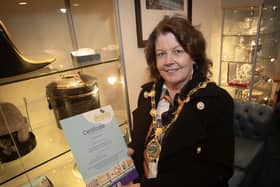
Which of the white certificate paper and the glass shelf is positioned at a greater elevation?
the glass shelf

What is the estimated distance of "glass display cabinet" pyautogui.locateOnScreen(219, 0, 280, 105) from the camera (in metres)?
2.23

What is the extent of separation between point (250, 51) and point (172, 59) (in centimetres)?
204

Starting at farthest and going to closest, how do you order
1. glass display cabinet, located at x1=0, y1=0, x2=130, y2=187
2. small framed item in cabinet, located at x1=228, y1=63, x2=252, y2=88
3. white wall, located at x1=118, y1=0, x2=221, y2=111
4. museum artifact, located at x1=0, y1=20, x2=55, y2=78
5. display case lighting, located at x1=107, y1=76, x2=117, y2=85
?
small framed item in cabinet, located at x1=228, y1=63, x2=252, y2=88 → white wall, located at x1=118, y1=0, x2=221, y2=111 → display case lighting, located at x1=107, y1=76, x2=117, y2=85 → glass display cabinet, located at x1=0, y1=0, x2=130, y2=187 → museum artifact, located at x1=0, y1=20, x2=55, y2=78

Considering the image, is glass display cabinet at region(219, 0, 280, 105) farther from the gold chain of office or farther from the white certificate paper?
Result: the white certificate paper

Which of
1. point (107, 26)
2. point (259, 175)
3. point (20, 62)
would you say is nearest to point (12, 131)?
point (20, 62)

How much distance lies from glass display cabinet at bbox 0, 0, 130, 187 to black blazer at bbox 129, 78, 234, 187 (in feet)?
1.29

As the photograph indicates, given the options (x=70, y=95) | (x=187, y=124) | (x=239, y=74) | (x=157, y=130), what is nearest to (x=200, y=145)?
(x=187, y=124)

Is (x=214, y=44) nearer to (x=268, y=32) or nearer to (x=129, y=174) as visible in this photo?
(x=268, y=32)

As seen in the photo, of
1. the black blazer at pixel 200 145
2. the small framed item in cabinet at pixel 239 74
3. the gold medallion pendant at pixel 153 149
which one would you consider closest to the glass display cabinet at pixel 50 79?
the gold medallion pendant at pixel 153 149

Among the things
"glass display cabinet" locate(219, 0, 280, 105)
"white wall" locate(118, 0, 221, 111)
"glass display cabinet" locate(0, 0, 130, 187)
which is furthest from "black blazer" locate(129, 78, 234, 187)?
"glass display cabinet" locate(219, 0, 280, 105)

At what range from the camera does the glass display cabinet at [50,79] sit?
2.53 ft

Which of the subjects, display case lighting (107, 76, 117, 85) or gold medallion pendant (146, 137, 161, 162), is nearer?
gold medallion pendant (146, 137, 161, 162)

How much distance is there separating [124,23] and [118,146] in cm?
85

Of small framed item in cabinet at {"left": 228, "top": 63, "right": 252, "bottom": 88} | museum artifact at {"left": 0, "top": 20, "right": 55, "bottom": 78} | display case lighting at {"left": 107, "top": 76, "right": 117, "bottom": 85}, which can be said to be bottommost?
small framed item in cabinet at {"left": 228, "top": 63, "right": 252, "bottom": 88}
